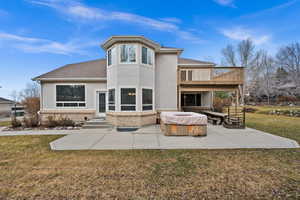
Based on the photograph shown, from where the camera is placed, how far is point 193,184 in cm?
312

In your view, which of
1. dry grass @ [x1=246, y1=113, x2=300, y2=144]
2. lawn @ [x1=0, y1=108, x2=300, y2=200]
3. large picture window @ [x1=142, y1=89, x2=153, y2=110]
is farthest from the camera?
large picture window @ [x1=142, y1=89, x2=153, y2=110]

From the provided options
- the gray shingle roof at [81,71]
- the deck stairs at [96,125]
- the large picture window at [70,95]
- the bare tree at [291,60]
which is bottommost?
the deck stairs at [96,125]

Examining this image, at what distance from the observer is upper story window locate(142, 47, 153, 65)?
32.2 ft

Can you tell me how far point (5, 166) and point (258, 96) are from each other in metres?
45.9

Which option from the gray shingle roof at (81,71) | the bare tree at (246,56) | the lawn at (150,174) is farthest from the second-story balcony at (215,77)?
the bare tree at (246,56)

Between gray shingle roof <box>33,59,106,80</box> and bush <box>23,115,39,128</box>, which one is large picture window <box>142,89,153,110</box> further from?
bush <box>23,115,39,128</box>

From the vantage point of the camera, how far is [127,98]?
9539 millimetres

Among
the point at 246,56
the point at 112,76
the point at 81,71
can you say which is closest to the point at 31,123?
the point at 81,71

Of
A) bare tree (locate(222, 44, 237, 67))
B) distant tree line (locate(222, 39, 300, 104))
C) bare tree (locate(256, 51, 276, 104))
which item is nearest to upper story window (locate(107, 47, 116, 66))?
distant tree line (locate(222, 39, 300, 104))

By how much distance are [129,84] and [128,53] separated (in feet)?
7.08

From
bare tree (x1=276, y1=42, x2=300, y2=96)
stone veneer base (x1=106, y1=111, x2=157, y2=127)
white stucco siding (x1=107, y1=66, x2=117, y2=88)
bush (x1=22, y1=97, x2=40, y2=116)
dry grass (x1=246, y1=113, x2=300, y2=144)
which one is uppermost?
bare tree (x1=276, y1=42, x2=300, y2=96)

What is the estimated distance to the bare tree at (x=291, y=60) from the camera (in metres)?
30.1

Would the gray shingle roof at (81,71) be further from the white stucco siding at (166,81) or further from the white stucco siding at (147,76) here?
the white stucco siding at (166,81)

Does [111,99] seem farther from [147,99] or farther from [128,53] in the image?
[128,53]
